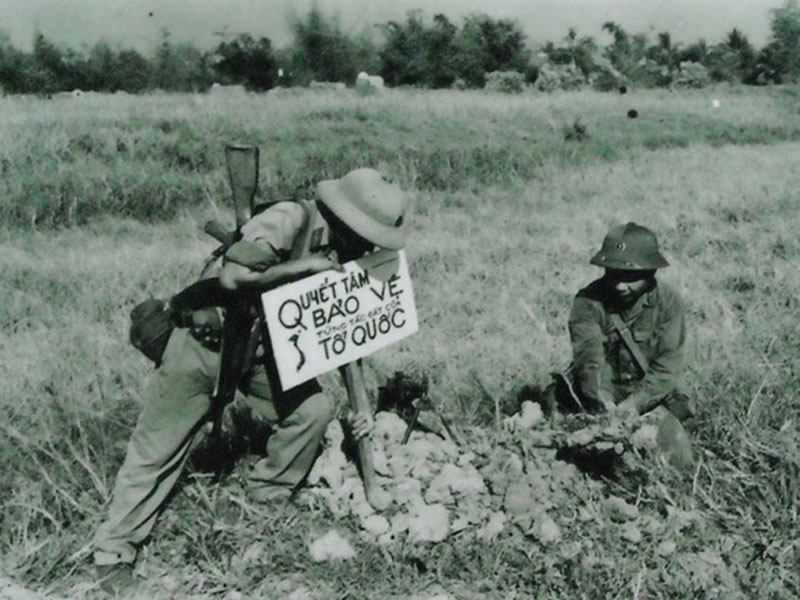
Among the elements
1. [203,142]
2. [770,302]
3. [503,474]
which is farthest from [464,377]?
[203,142]

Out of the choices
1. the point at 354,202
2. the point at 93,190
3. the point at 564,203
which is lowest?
the point at 564,203

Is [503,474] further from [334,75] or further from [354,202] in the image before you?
[334,75]

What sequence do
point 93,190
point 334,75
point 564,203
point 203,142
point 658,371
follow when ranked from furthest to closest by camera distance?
point 334,75 → point 203,142 → point 564,203 → point 93,190 → point 658,371

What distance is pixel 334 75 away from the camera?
41.2 m

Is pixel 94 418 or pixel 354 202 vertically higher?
pixel 354 202

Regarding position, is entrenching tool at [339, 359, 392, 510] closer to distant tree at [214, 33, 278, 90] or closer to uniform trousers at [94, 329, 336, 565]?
uniform trousers at [94, 329, 336, 565]

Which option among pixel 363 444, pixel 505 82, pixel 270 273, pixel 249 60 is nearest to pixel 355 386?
pixel 363 444

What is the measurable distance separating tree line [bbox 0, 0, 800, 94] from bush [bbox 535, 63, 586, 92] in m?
0.06

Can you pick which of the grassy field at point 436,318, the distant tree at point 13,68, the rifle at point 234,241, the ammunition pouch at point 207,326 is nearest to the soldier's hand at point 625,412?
the grassy field at point 436,318

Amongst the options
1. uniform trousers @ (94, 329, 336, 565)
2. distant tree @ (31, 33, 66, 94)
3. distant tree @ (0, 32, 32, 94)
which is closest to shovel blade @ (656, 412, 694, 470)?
uniform trousers @ (94, 329, 336, 565)

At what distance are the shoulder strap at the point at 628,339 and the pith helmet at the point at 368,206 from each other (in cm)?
136

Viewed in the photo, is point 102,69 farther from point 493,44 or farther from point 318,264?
point 318,264

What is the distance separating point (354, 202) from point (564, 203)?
7406 mm

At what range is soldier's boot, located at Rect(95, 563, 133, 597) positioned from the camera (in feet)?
10.1
